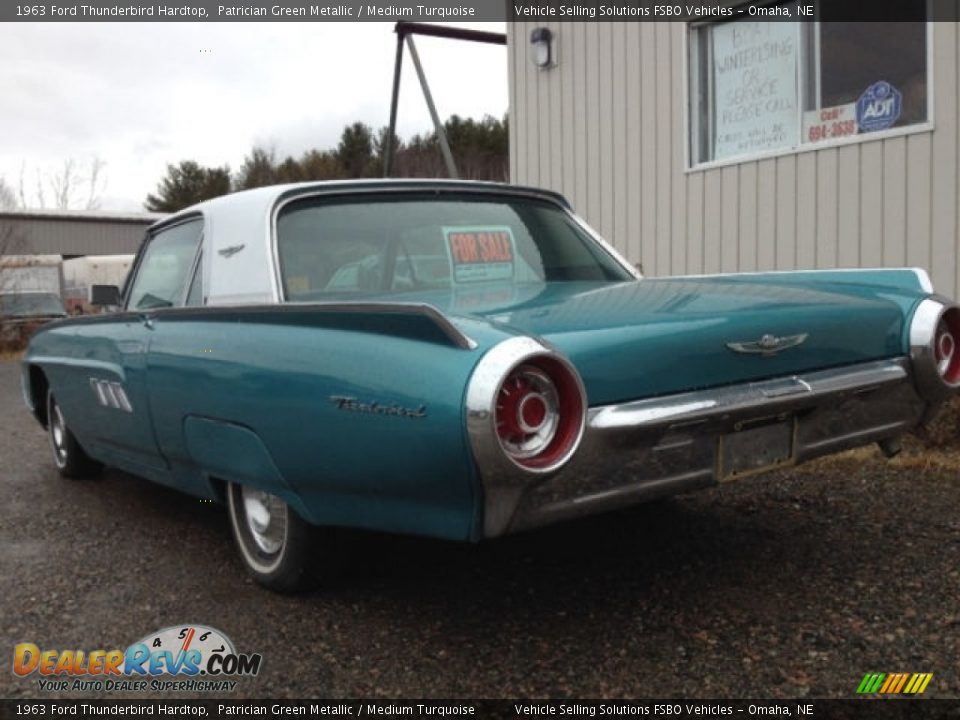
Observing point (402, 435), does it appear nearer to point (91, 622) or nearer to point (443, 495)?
point (443, 495)

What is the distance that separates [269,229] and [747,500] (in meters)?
2.35

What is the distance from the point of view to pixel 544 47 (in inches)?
326

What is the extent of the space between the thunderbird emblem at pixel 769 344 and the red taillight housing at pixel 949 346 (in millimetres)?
660

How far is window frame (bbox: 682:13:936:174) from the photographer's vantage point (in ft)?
18.6

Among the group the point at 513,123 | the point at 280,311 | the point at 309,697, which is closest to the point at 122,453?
the point at 280,311

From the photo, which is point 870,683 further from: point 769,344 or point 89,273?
point 89,273

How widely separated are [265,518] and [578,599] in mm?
1084

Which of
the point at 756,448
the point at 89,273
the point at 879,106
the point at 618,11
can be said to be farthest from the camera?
the point at 89,273

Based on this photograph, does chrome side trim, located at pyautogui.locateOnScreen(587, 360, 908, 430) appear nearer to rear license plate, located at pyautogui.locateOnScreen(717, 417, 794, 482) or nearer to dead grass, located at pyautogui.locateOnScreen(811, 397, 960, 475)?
rear license plate, located at pyautogui.locateOnScreen(717, 417, 794, 482)

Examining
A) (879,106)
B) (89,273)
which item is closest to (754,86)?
(879,106)

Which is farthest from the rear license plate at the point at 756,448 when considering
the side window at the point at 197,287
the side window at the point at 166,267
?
the side window at the point at 166,267

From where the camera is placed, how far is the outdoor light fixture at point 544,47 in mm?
8258

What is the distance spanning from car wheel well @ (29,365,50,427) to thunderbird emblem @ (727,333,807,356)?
4.26m

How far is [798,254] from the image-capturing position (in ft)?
21.5
